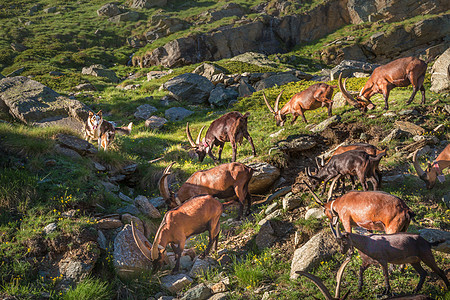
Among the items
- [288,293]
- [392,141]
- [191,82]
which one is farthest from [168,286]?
[191,82]

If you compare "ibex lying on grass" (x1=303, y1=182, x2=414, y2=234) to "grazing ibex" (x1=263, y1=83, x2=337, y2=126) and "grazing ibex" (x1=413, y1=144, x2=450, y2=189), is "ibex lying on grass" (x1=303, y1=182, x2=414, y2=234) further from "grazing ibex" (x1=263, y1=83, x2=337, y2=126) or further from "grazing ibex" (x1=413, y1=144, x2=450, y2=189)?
"grazing ibex" (x1=263, y1=83, x2=337, y2=126)

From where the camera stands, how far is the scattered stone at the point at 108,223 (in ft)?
24.7

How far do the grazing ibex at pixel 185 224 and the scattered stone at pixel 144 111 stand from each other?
13.0 meters

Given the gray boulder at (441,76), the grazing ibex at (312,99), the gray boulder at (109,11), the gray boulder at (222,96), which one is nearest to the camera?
the grazing ibex at (312,99)

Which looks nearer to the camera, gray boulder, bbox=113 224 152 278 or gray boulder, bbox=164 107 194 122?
gray boulder, bbox=113 224 152 278

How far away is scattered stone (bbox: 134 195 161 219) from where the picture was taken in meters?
8.50

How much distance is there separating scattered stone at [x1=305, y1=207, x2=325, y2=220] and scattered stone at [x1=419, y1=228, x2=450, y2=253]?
6.08ft

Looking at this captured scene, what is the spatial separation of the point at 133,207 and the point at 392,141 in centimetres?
731

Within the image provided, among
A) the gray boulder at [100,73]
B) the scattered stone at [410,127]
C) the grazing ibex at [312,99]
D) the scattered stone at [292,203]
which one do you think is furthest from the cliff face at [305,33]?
the scattered stone at [292,203]

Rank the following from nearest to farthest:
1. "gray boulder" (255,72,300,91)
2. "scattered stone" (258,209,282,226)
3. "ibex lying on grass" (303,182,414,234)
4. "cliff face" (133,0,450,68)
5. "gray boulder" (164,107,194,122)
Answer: "ibex lying on grass" (303,182,414,234) < "scattered stone" (258,209,282,226) < "gray boulder" (164,107,194,122) < "gray boulder" (255,72,300,91) < "cliff face" (133,0,450,68)

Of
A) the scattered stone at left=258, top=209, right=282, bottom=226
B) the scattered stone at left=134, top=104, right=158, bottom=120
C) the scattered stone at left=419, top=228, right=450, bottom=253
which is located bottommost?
the scattered stone at left=134, top=104, right=158, bottom=120

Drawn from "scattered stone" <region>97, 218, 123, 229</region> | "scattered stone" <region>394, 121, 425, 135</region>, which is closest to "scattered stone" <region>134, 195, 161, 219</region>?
"scattered stone" <region>97, 218, 123, 229</region>

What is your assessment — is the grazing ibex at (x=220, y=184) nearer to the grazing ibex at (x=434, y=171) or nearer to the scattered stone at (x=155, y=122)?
the grazing ibex at (x=434, y=171)

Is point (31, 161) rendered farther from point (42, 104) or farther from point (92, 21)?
point (92, 21)
